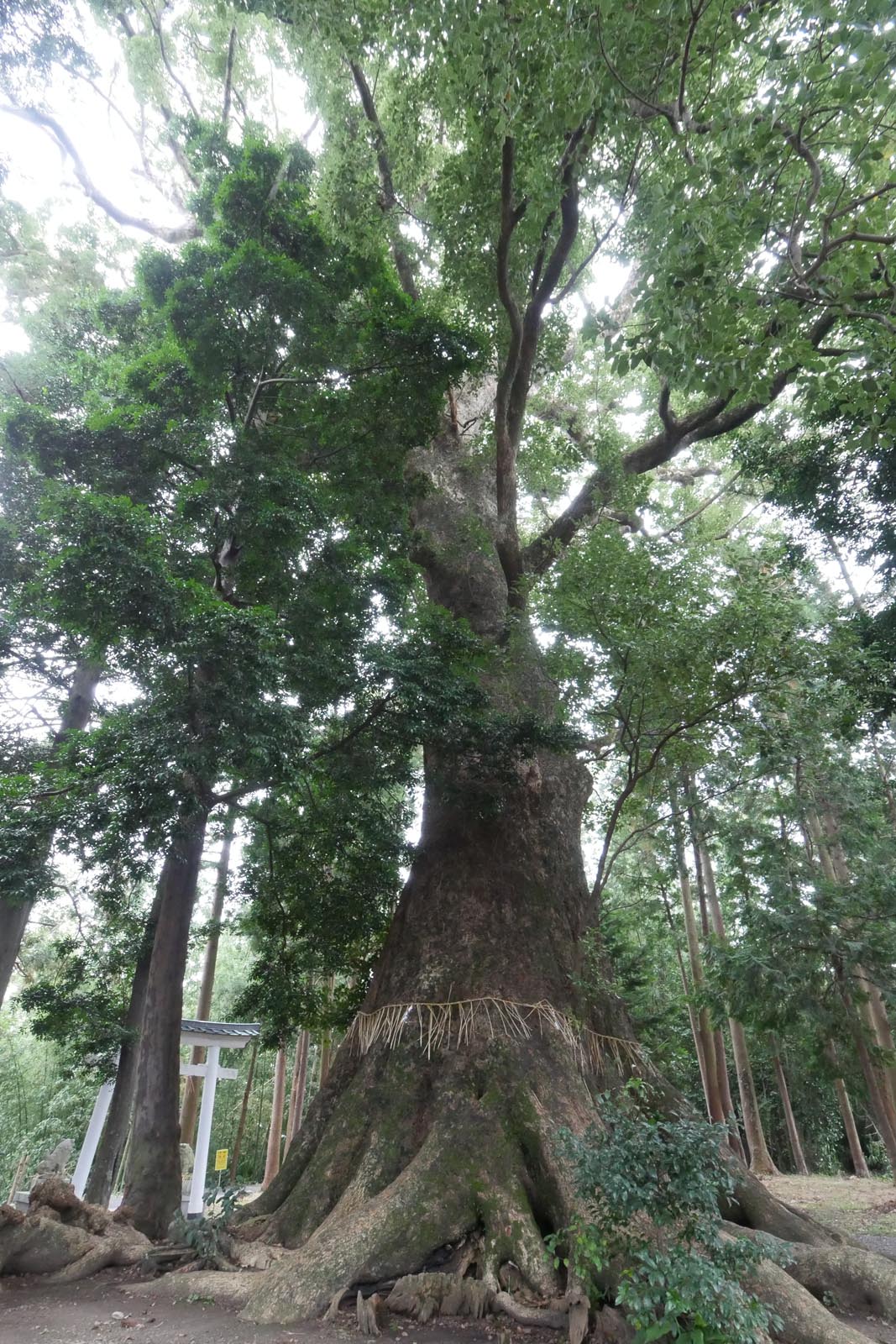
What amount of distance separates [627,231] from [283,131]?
7.21 m

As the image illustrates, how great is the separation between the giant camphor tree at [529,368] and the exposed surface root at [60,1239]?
0.94 meters

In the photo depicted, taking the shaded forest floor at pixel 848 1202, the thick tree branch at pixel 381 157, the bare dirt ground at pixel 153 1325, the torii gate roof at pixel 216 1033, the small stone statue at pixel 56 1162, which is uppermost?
the thick tree branch at pixel 381 157

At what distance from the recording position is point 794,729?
6.52 metres

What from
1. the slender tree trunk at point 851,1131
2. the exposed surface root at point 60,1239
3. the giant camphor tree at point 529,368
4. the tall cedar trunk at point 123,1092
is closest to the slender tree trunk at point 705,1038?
the slender tree trunk at point 851,1131

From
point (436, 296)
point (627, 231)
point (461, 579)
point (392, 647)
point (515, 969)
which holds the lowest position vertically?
point (515, 969)

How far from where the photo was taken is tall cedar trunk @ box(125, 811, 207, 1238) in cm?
556

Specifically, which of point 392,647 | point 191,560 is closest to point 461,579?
point 392,647

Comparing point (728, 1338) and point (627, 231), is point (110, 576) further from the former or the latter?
point (627, 231)

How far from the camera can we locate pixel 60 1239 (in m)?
4.80

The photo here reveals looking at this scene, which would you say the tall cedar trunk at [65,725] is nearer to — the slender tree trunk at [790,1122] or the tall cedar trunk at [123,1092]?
the tall cedar trunk at [123,1092]

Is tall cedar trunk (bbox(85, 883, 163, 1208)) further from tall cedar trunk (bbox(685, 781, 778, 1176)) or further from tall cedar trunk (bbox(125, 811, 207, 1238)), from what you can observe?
tall cedar trunk (bbox(685, 781, 778, 1176))

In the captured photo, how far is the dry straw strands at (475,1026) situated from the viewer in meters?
5.35

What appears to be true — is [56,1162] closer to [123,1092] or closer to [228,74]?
[123,1092]

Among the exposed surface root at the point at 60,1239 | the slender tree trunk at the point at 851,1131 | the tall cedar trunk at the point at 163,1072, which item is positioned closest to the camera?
the exposed surface root at the point at 60,1239
